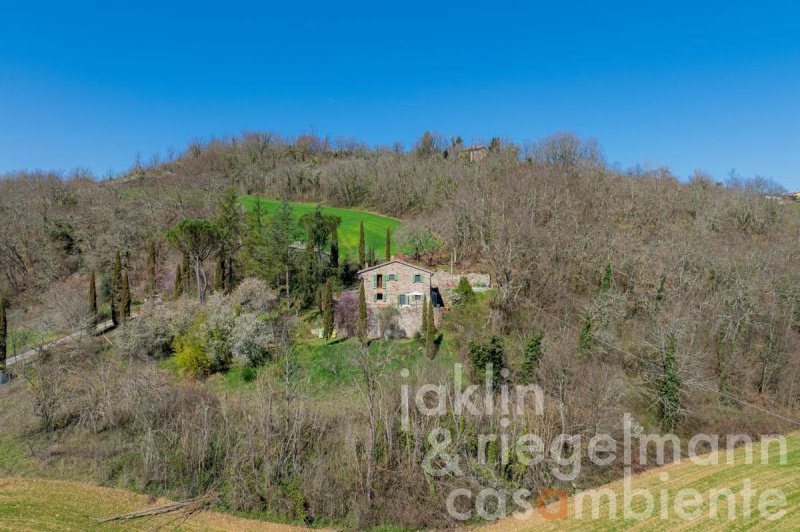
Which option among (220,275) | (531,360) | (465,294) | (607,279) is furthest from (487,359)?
(220,275)

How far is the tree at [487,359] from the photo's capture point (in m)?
25.3

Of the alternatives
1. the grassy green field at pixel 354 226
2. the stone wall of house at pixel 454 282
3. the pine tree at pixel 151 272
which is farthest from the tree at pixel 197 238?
the stone wall of house at pixel 454 282

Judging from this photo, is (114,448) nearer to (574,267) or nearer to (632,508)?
(632,508)

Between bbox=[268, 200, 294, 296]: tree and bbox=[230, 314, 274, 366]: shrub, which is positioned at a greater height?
bbox=[268, 200, 294, 296]: tree

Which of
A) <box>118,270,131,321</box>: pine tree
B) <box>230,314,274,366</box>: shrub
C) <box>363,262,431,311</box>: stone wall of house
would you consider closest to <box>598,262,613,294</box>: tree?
<box>363,262,431,311</box>: stone wall of house

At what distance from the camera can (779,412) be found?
2831 cm

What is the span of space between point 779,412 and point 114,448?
40071mm

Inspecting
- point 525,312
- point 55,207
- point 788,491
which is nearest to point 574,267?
point 525,312

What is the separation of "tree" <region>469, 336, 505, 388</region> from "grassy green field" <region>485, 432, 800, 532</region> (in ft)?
25.8

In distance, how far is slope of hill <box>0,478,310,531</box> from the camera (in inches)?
629

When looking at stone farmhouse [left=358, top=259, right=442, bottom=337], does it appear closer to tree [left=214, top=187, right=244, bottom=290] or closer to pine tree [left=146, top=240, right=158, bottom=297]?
tree [left=214, top=187, right=244, bottom=290]

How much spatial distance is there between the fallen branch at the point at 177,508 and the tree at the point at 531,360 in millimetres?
17012

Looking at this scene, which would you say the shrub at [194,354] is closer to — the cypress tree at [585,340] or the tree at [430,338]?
the tree at [430,338]

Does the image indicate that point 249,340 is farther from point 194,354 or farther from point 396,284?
point 396,284
